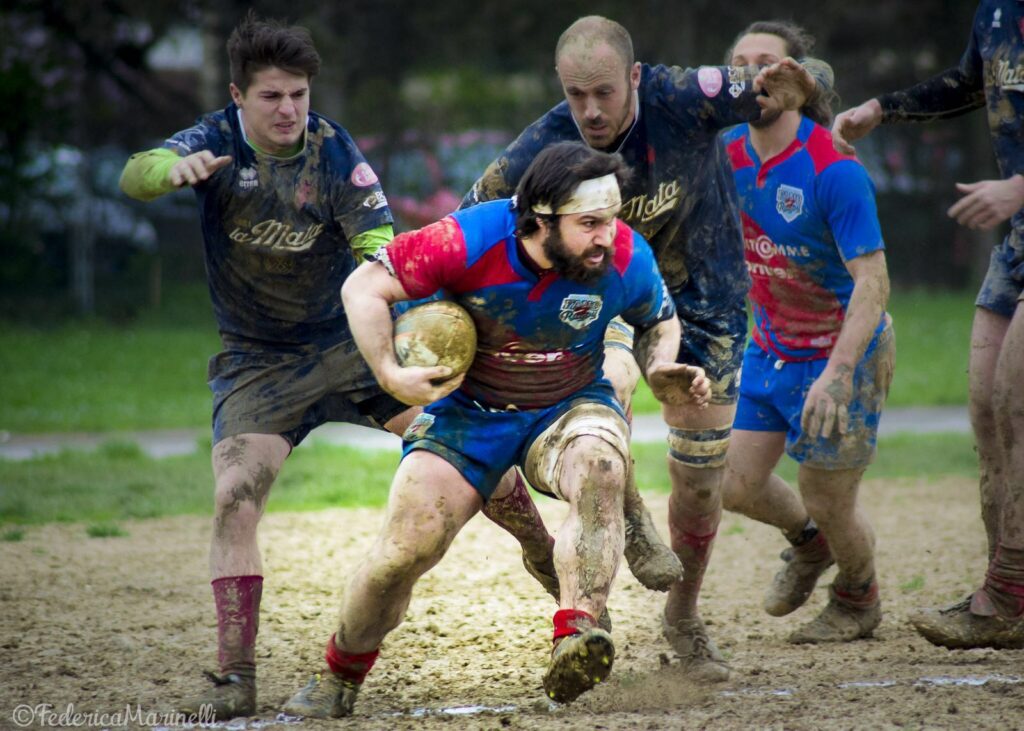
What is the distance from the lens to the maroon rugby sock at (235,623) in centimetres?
512

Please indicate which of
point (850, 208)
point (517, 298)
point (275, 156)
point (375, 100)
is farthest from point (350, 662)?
point (375, 100)

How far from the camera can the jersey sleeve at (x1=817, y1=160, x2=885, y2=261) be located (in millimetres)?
5559

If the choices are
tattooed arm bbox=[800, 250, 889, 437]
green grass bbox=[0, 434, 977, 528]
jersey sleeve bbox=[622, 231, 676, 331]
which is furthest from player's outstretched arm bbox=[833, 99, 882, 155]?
green grass bbox=[0, 434, 977, 528]

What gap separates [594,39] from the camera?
5.44m

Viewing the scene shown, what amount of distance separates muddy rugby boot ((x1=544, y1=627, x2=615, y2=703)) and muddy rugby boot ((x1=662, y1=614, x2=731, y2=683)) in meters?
1.44

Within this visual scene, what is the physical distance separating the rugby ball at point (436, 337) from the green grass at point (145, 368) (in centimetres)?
808

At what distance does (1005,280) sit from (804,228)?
866 millimetres

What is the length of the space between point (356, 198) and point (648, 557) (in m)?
1.82

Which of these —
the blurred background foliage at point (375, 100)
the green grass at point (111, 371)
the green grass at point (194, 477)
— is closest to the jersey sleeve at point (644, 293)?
the green grass at point (194, 477)

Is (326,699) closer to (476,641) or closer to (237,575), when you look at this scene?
(237,575)

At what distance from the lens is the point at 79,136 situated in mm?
16953

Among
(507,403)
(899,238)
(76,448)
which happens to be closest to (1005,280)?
(507,403)

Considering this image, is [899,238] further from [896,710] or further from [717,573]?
[896,710]

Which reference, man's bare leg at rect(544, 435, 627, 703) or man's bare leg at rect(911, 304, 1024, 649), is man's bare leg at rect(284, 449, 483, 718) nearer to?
man's bare leg at rect(544, 435, 627, 703)
